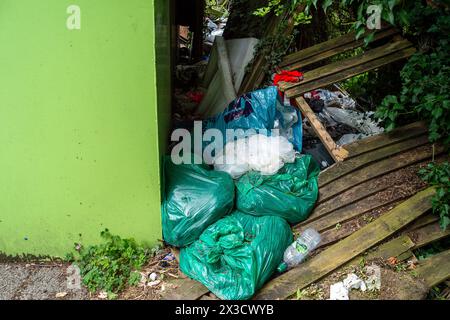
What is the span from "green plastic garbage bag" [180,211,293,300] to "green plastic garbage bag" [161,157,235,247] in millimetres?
74

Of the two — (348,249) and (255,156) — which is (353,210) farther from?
(255,156)

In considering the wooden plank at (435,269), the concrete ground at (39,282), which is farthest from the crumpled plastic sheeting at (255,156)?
the concrete ground at (39,282)

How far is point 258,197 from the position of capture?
280cm

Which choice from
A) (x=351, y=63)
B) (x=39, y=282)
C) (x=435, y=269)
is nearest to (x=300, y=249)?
(x=435, y=269)

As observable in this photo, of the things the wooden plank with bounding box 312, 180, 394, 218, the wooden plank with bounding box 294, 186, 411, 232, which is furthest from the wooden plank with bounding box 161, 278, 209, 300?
the wooden plank with bounding box 312, 180, 394, 218

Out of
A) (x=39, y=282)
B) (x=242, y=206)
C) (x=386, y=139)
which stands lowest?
(x=39, y=282)

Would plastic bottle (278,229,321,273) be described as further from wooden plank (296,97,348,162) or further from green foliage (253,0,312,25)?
green foliage (253,0,312,25)

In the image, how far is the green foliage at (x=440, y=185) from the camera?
2.68 m

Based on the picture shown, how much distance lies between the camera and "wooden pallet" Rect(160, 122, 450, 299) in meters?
2.56

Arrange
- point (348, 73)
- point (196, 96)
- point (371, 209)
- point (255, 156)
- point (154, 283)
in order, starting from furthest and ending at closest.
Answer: point (196, 96)
point (348, 73)
point (255, 156)
point (371, 209)
point (154, 283)

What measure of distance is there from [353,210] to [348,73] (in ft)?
3.90

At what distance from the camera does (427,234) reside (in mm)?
2773

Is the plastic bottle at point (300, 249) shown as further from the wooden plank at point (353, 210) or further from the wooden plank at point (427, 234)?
the wooden plank at point (427, 234)

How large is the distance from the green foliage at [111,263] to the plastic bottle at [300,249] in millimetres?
988
